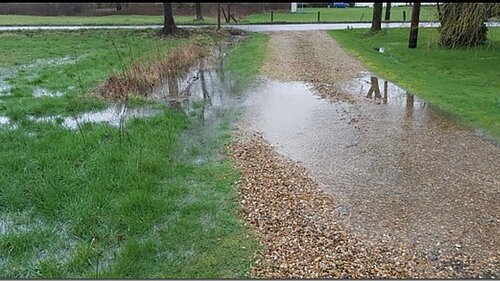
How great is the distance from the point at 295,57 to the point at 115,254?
11.8 meters

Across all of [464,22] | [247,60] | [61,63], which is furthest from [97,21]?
[464,22]

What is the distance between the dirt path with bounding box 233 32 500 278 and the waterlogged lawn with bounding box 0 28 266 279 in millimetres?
339

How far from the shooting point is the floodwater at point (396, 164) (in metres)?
3.69

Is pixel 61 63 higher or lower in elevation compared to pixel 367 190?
higher

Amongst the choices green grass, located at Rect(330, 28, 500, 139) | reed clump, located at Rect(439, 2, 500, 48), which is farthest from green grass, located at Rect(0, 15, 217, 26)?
reed clump, located at Rect(439, 2, 500, 48)

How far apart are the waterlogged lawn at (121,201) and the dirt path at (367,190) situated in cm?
34

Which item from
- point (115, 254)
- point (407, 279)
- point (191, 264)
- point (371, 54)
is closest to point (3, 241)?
point (115, 254)

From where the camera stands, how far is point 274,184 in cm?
464

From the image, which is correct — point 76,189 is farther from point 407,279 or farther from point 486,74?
point 486,74

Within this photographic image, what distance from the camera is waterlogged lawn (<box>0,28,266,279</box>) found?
3.20 meters

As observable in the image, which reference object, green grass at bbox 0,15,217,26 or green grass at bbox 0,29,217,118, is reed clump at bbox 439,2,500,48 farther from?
green grass at bbox 0,15,217,26

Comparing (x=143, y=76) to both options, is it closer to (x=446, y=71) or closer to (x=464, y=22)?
(x=464, y=22)

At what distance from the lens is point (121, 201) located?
404 centimetres

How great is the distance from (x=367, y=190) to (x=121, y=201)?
248 centimetres
